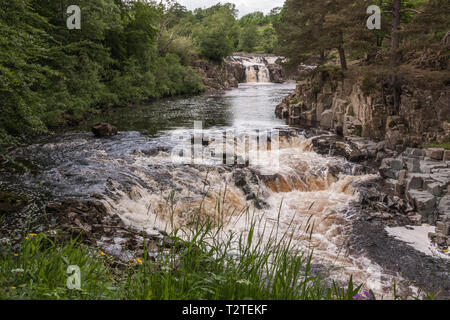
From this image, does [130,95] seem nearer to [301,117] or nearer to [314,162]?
[301,117]

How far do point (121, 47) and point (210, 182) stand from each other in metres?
20.1

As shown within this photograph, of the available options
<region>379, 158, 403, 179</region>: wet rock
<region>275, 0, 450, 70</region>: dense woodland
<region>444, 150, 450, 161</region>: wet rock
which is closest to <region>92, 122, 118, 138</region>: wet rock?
<region>275, 0, 450, 70</region>: dense woodland

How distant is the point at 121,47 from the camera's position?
81.2 ft

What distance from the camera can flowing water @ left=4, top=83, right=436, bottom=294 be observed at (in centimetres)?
665

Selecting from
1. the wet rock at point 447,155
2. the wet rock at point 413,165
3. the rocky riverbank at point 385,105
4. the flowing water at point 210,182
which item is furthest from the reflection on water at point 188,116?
the wet rock at point 447,155

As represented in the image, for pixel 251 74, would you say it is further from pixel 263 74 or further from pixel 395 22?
pixel 395 22

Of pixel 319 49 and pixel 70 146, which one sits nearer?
pixel 70 146

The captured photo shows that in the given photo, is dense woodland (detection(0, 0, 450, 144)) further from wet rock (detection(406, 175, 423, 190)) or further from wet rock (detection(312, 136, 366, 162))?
wet rock (detection(406, 175, 423, 190))

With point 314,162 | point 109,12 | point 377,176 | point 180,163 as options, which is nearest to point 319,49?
point 314,162

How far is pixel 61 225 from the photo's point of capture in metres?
5.68

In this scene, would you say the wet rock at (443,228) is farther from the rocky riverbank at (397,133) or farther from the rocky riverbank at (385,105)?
the rocky riverbank at (385,105)

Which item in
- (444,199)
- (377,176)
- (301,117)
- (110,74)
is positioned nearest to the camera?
(444,199)

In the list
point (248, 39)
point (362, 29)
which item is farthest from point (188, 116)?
point (248, 39)

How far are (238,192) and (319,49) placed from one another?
11773 millimetres
